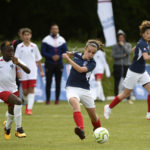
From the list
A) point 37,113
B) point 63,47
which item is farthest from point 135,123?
point 63,47

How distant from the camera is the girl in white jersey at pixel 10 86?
1038 cm

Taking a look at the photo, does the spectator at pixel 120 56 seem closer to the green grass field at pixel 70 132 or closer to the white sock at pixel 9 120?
the green grass field at pixel 70 132

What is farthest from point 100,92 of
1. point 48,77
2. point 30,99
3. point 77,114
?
point 77,114

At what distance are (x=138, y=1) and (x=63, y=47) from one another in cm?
1783

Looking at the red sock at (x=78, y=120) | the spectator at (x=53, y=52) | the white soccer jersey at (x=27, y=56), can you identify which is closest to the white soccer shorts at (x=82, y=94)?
the red sock at (x=78, y=120)

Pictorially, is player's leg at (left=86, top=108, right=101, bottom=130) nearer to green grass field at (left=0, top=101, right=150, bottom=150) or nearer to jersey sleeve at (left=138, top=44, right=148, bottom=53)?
green grass field at (left=0, top=101, right=150, bottom=150)

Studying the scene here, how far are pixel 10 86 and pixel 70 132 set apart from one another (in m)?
1.61

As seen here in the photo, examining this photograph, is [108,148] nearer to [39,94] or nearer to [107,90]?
[39,94]

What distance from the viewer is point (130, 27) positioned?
3556cm

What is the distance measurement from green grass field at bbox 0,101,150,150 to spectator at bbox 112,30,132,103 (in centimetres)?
289

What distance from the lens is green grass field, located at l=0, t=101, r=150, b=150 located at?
9.63 metres

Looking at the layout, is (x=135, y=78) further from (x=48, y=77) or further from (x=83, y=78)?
(x=48, y=77)

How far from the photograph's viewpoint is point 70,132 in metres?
11.6

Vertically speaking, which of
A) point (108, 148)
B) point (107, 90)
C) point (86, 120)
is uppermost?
point (108, 148)
